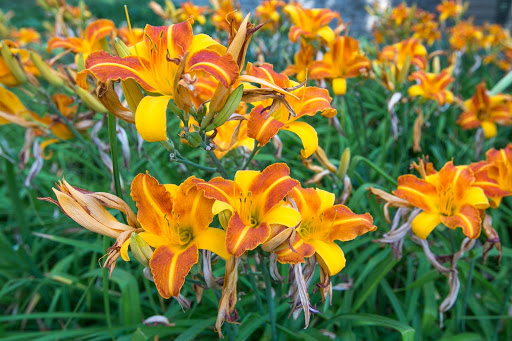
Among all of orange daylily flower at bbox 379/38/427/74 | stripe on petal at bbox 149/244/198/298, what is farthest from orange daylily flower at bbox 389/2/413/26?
stripe on petal at bbox 149/244/198/298

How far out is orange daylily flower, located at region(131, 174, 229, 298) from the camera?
0.82m

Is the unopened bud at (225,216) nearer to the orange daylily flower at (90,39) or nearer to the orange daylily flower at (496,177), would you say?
the orange daylily flower at (496,177)

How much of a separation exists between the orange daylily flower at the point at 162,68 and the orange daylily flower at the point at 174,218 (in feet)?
0.57

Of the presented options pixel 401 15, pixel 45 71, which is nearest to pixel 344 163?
pixel 45 71

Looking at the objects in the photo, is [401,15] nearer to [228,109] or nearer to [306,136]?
[306,136]

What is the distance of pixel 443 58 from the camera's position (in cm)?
458

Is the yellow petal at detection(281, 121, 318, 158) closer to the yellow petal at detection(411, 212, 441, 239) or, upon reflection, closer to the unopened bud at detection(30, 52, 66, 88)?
the yellow petal at detection(411, 212, 441, 239)

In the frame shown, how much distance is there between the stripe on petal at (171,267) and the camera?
29.1 inches

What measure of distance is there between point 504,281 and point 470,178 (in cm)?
92

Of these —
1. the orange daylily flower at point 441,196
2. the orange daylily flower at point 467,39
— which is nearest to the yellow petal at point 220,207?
the orange daylily flower at point 441,196

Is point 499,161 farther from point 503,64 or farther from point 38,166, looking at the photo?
point 503,64

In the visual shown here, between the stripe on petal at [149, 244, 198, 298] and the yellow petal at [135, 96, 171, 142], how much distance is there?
260 millimetres

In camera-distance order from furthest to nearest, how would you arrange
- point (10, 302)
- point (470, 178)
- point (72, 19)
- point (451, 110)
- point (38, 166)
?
1. point (451, 110)
2. point (72, 19)
3. point (10, 302)
4. point (38, 166)
5. point (470, 178)

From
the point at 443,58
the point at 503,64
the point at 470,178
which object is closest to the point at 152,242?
the point at 470,178
